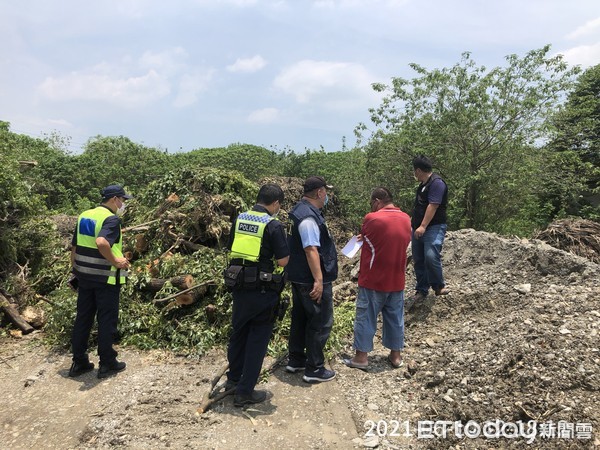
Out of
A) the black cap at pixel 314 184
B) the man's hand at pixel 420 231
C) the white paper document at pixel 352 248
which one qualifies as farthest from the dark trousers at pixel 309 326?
the man's hand at pixel 420 231

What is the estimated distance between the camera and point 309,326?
405 cm

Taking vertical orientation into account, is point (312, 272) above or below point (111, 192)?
below

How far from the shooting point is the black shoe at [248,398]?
143 inches

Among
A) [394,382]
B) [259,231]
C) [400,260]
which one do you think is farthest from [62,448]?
[400,260]

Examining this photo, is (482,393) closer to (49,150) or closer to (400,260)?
(400,260)

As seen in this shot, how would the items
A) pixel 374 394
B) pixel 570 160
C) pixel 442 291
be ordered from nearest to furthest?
1. pixel 374 394
2. pixel 442 291
3. pixel 570 160

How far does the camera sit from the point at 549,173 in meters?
10.3

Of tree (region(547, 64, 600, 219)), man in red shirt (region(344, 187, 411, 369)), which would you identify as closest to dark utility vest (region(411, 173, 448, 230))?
man in red shirt (region(344, 187, 411, 369))

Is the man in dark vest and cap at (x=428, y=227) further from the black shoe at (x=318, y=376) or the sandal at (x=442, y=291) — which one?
the black shoe at (x=318, y=376)

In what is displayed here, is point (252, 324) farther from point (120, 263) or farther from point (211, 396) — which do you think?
point (120, 263)

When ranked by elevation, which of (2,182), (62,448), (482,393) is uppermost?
(2,182)

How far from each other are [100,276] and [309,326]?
209cm

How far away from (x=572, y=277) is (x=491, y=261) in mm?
1207

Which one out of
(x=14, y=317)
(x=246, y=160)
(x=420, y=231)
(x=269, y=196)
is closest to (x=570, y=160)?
(x=420, y=231)
